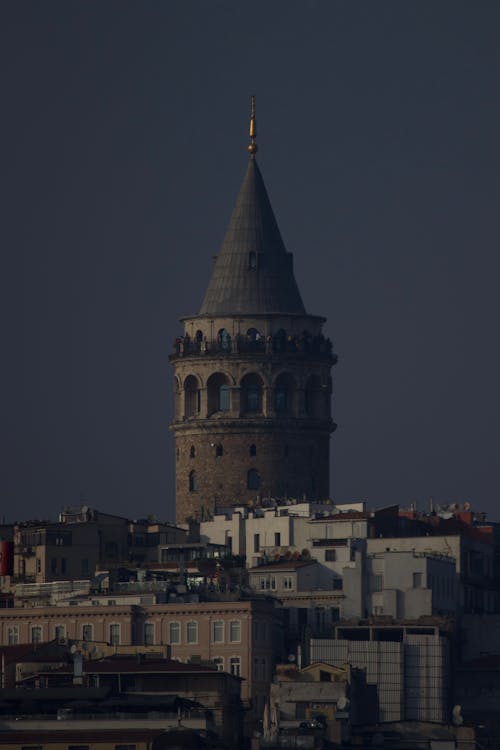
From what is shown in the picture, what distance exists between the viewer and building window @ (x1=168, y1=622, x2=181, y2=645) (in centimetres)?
17138

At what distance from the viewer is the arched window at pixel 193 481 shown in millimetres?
195375

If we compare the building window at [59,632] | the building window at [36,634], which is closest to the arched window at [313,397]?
the building window at [36,634]

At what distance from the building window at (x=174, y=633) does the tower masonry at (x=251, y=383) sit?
73.5 ft

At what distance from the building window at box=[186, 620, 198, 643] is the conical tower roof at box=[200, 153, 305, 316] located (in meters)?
27.1

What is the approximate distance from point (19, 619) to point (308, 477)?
73.8 feet

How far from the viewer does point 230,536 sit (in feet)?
625

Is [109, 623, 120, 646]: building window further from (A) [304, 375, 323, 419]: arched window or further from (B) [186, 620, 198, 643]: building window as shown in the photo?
(A) [304, 375, 323, 419]: arched window

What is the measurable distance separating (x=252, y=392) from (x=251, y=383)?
0.42m

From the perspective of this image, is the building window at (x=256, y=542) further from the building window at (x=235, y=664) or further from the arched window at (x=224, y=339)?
the building window at (x=235, y=664)

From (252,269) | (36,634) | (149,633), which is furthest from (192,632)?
(252,269)

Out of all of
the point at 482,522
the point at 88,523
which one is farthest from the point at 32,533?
the point at 482,522

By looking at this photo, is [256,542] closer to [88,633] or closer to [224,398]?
[224,398]

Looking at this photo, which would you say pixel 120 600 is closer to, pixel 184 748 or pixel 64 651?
pixel 64 651

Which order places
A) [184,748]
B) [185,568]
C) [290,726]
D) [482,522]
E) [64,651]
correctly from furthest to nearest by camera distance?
[482,522] < [185,568] < [64,651] < [290,726] < [184,748]
